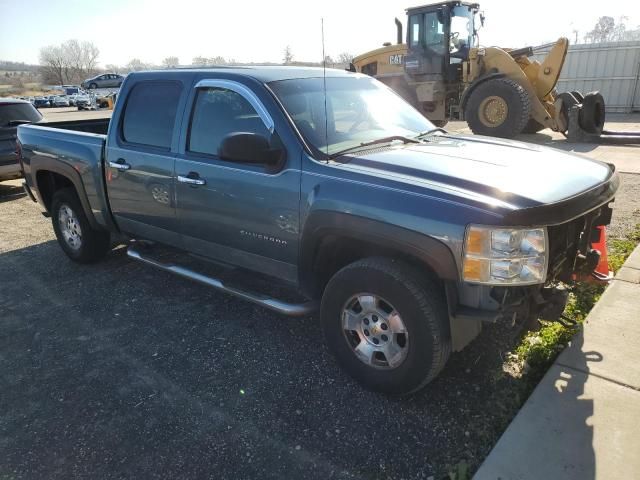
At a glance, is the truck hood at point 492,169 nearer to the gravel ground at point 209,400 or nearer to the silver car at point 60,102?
the gravel ground at point 209,400

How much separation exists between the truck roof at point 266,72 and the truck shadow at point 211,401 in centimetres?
192

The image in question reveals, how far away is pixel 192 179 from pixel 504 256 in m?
2.36

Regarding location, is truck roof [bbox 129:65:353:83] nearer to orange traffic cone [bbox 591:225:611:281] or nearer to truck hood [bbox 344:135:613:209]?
truck hood [bbox 344:135:613:209]

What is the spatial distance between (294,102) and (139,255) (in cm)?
215

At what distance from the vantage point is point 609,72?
20.0 m

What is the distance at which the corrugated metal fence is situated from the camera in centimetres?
1934

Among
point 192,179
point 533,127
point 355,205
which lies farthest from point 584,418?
point 533,127

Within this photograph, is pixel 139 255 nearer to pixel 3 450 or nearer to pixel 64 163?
pixel 64 163

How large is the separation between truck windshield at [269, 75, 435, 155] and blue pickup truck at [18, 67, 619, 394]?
0.6 inches

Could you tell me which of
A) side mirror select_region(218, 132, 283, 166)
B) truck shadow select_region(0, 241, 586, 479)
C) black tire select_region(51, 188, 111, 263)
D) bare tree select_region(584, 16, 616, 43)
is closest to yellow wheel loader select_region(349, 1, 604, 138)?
truck shadow select_region(0, 241, 586, 479)

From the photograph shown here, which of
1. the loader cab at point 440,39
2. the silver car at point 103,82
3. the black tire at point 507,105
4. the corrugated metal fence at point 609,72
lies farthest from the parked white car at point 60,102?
the black tire at point 507,105

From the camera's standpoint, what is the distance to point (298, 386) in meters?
3.28

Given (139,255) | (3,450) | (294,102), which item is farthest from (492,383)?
(139,255)

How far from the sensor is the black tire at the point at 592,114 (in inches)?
460
